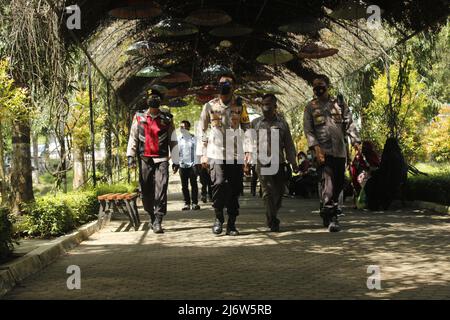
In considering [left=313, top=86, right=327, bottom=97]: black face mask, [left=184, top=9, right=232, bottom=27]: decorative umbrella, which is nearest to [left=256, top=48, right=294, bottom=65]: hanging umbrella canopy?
[left=184, top=9, right=232, bottom=27]: decorative umbrella

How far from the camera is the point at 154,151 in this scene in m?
9.54

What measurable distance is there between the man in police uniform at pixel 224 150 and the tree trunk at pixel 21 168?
205 inches

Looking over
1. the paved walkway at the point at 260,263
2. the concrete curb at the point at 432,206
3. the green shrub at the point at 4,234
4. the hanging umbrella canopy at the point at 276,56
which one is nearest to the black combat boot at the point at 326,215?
the paved walkway at the point at 260,263

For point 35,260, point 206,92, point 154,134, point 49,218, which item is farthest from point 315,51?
point 206,92

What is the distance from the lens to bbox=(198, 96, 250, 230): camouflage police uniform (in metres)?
8.79

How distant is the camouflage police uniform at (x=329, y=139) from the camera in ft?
29.1

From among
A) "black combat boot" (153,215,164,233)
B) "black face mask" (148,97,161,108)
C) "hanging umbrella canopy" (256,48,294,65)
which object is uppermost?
"hanging umbrella canopy" (256,48,294,65)

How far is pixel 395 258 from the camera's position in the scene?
6.43 meters

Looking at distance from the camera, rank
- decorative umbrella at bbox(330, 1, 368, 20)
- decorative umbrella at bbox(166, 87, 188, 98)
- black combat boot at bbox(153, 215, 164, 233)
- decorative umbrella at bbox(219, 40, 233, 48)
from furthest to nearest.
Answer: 1. decorative umbrella at bbox(166, 87, 188, 98)
2. decorative umbrella at bbox(219, 40, 233, 48)
3. decorative umbrella at bbox(330, 1, 368, 20)
4. black combat boot at bbox(153, 215, 164, 233)

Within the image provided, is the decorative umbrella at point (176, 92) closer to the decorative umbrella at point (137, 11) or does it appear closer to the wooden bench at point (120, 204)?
the decorative umbrella at point (137, 11)

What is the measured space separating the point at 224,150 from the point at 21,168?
5801 millimetres

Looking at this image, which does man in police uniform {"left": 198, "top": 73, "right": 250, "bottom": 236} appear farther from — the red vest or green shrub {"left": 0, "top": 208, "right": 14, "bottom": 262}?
green shrub {"left": 0, "top": 208, "right": 14, "bottom": 262}

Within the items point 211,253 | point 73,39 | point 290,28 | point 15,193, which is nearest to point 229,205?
point 211,253

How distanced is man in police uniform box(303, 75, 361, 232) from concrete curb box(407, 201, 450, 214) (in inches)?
108
